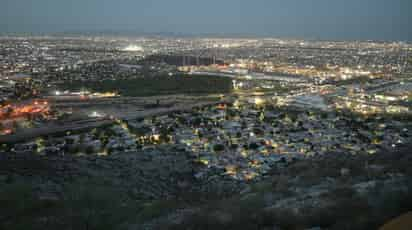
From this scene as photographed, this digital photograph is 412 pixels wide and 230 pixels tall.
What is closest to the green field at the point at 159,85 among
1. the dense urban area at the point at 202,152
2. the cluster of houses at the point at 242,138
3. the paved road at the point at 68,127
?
the dense urban area at the point at 202,152

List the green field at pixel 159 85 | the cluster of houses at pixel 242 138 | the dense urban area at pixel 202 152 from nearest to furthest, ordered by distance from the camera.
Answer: the dense urban area at pixel 202 152 < the cluster of houses at pixel 242 138 < the green field at pixel 159 85

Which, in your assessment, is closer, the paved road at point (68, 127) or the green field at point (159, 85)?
the paved road at point (68, 127)

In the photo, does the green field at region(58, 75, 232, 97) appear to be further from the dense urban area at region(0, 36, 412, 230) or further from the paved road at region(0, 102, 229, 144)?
the paved road at region(0, 102, 229, 144)

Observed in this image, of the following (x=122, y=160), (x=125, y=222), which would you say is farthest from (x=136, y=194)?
(x=122, y=160)

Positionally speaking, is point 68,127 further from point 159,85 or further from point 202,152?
point 159,85

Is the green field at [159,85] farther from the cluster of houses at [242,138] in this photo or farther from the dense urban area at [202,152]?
the cluster of houses at [242,138]

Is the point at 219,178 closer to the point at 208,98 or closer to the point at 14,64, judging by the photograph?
the point at 208,98

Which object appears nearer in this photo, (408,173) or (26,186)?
(408,173)
